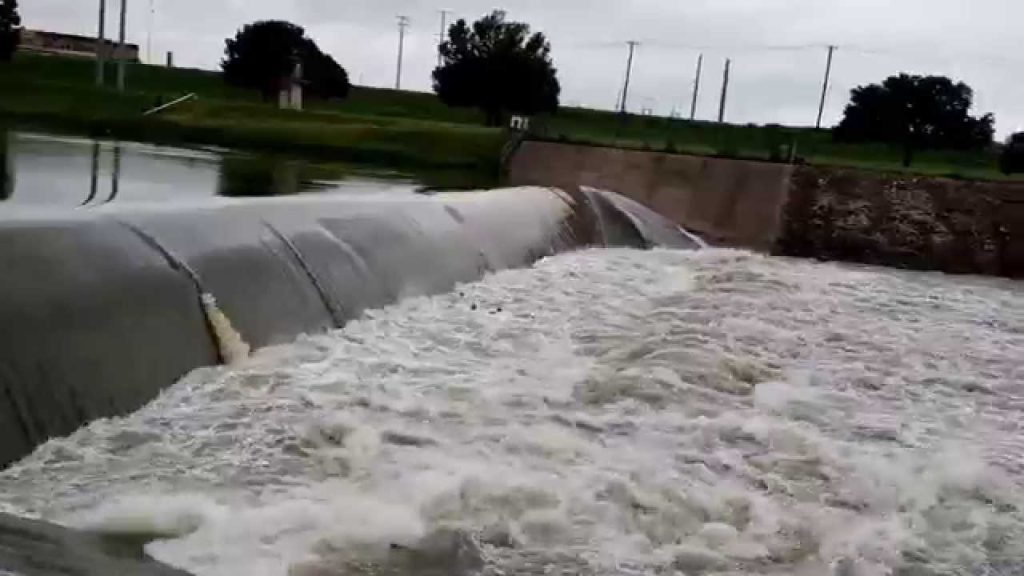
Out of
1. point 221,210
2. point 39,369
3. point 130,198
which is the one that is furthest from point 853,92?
point 39,369

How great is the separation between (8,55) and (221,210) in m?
50.6

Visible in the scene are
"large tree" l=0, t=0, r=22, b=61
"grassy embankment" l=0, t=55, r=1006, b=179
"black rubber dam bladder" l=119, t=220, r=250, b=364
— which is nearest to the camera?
"black rubber dam bladder" l=119, t=220, r=250, b=364

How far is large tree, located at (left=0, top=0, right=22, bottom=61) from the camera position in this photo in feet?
169

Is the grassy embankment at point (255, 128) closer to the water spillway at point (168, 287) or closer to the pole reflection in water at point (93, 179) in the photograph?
the pole reflection in water at point (93, 179)

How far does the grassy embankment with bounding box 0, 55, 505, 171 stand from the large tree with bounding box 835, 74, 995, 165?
13421mm

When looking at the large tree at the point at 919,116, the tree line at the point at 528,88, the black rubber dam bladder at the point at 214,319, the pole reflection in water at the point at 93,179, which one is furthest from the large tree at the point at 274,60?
the black rubber dam bladder at the point at 214,319

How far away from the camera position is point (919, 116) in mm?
40719

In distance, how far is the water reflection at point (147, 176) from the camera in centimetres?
1319

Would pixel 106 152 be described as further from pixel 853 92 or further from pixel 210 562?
pixel 853 92

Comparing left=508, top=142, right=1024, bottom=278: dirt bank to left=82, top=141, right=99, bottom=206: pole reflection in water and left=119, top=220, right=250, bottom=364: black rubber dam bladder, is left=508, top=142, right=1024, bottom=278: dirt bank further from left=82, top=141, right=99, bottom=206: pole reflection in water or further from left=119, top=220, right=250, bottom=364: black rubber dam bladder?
left=119, top=220, right=250, bottom=364: black rubber dam bladder

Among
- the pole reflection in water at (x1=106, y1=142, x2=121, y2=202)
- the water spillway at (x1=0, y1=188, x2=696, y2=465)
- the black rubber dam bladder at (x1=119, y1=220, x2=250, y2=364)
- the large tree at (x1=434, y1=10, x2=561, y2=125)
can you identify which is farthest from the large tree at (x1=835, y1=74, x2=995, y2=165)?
the black rubber dam bladder at (x1=119, y1=220, x2=250, y2=364)

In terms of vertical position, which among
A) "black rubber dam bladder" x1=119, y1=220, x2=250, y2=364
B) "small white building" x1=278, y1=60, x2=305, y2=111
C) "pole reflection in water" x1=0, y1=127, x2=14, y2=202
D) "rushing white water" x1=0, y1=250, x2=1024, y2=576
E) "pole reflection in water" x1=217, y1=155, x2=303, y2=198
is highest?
"small white building" x1=278, y1=60, x2=305, y2=111

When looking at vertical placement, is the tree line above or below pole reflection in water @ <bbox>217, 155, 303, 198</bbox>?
above

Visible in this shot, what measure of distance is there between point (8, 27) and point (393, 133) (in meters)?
25.2
